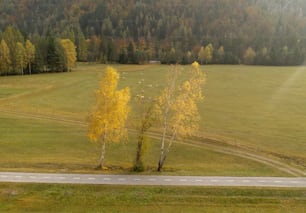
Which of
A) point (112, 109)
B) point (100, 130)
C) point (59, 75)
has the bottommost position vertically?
point (59, 75)

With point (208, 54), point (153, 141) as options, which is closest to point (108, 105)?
point (153, 141)

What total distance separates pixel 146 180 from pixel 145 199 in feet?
12.2

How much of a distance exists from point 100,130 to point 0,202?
39.8 feet

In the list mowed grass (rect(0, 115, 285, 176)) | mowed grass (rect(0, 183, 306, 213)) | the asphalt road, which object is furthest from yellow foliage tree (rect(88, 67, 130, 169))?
mowed grass (rect(0, 183, 306, 213))

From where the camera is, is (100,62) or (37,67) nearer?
(37,67)

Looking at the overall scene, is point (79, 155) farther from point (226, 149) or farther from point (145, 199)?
point (226, 149)

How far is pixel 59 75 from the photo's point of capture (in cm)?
11256

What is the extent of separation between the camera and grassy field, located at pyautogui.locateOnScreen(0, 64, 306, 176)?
39.1 meters

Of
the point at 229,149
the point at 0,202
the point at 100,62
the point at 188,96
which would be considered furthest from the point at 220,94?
the point at 100,62

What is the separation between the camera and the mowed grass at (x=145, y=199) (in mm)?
26406

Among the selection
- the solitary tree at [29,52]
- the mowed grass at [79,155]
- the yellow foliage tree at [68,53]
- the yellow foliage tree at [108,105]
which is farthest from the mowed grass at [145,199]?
the yellow foliage tree at [68,53]

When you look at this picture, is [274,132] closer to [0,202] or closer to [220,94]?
[220,94]

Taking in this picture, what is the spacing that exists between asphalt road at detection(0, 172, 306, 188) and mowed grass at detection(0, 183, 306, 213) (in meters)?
1.03

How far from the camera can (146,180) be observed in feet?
103
